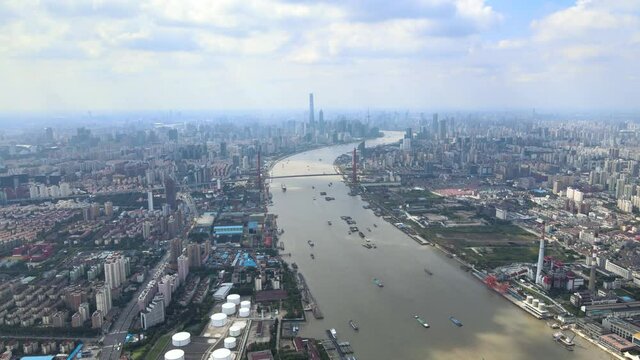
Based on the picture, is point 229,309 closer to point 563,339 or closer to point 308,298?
point 308,298

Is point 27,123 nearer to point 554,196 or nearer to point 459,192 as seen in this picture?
point 459,192

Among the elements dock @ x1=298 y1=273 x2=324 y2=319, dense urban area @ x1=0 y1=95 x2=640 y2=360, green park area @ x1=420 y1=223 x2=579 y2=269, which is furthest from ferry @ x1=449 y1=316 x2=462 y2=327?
green park area @ x1=420 y1=223 x2=579 y2=269

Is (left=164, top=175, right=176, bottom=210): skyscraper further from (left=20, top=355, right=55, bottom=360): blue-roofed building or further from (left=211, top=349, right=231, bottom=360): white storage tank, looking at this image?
(left=211, top=349, right=231, bottom=360): white storage tank

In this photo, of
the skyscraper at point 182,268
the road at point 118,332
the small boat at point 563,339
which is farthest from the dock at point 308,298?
the small boat at point 563,339

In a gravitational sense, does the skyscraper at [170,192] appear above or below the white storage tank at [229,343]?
above

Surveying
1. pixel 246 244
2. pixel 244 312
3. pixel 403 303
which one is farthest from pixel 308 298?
pixel 246 244

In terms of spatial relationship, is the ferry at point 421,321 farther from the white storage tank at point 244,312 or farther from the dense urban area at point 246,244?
the white storage tank at point 244,312
